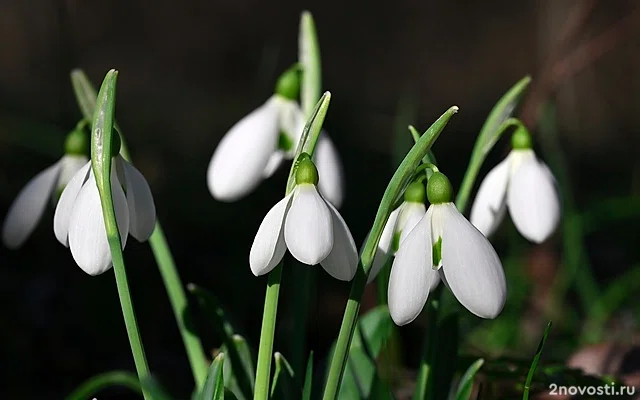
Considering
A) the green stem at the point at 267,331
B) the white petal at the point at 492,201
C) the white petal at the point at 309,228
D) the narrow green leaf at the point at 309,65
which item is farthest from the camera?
the narrow green leaf at the point at 309,65

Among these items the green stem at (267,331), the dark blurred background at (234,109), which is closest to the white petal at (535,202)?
the green stem at (267,331)

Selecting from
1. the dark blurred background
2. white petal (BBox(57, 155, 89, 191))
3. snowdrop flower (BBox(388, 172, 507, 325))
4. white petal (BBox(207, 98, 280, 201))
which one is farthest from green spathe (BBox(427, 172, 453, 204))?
the dark blurred background

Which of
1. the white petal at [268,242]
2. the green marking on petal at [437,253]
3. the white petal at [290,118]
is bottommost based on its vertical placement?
the green marking on petal at [437,253]

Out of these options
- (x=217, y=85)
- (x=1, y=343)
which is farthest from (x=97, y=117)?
(x=217, y=85)

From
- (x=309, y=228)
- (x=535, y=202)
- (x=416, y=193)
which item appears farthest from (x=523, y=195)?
(x=309, y=228)

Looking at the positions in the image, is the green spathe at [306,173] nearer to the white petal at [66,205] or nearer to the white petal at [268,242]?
the white petal at [268,242]
